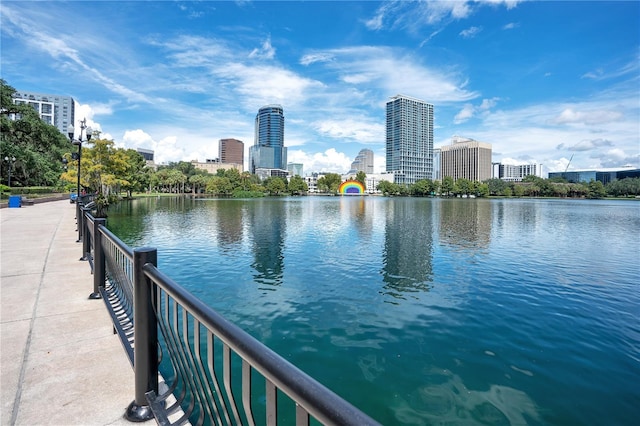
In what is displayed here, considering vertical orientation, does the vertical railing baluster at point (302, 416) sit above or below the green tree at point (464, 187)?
below

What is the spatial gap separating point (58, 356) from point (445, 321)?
7.40 metres

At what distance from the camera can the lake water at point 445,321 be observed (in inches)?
215

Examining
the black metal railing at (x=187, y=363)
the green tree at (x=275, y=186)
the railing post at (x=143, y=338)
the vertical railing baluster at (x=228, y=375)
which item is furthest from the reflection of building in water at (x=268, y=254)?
the green tree at (x=275, y=186)

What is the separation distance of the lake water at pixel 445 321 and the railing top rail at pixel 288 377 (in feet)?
13.8

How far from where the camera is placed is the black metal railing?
1173mm

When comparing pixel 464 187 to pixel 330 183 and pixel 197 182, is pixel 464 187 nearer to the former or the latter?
pixel 330 183

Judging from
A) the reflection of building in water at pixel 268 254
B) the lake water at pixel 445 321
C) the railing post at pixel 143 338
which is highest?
the railing post at pixel 143 338

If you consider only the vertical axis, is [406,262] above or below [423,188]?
below

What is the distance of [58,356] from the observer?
3691 mm

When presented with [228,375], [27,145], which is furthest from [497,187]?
[228,375]

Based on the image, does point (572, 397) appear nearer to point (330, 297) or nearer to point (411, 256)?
point (330, 297)

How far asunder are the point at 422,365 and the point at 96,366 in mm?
5074

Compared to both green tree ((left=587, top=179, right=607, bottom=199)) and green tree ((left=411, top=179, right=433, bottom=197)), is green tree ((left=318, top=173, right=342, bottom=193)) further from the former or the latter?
green tree ((left=587, top=179, right=607, bottom=199))

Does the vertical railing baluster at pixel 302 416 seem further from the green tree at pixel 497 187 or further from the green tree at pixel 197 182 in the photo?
the green tree at pixel 497 187
